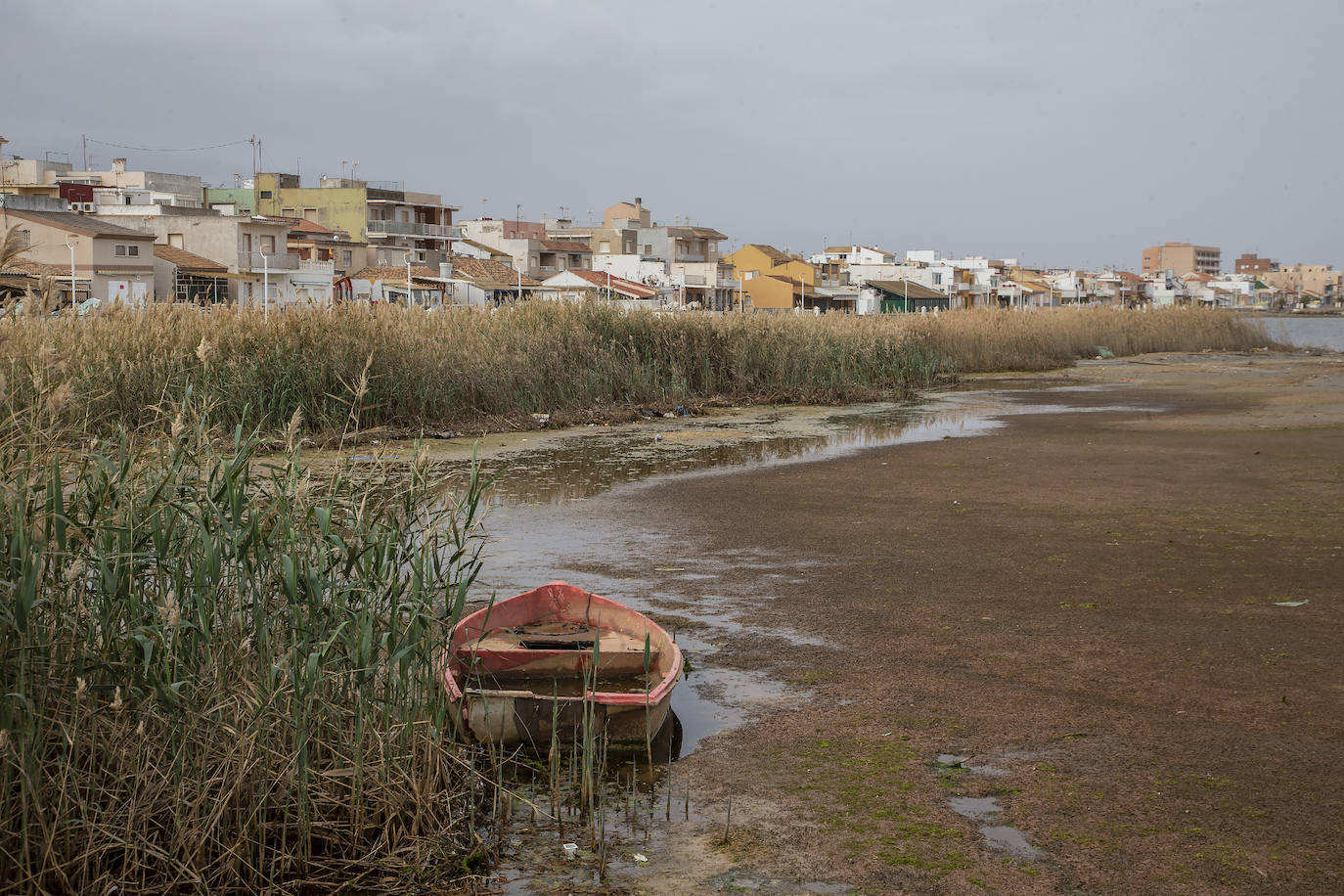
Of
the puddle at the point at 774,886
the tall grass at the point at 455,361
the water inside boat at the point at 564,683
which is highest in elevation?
the tall grass at the point at 455,361

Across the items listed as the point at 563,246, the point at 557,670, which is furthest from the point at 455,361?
the point at 563,246

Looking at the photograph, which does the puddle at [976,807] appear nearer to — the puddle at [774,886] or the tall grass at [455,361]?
the puddle at [774,886]

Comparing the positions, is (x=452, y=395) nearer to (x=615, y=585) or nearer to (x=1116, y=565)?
(x=615, y=585)

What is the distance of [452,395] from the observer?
56.7 feet

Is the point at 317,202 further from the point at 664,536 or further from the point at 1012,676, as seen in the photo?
the point at 1012,676

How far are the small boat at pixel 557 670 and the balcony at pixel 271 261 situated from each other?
61.0m

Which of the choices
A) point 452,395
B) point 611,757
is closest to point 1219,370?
point 452,395

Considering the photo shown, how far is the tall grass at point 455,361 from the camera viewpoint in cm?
1355

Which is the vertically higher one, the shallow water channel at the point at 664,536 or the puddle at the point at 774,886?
the shallow water channel at the point at 664,536

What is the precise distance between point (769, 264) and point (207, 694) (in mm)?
98761

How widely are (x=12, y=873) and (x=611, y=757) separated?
2300 mm

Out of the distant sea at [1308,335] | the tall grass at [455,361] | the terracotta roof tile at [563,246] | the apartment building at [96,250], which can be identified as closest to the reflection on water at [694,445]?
the tall grass at [455,361]

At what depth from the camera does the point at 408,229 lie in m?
86.2

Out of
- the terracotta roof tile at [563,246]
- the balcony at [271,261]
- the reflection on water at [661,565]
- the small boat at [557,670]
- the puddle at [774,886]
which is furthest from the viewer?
the terracotta roof tile at [563,246]
